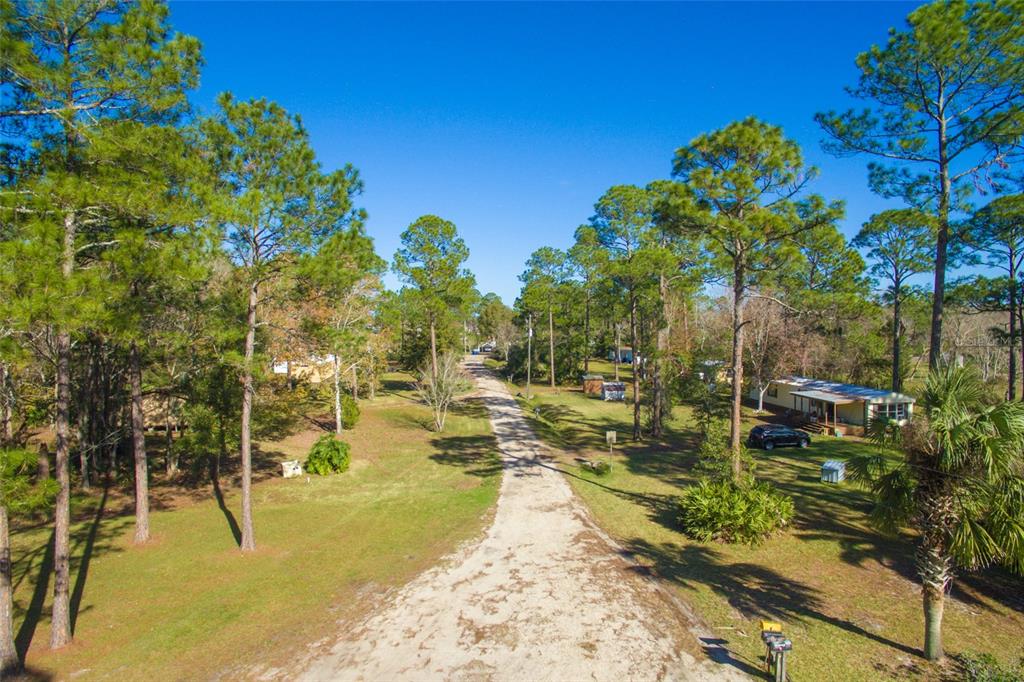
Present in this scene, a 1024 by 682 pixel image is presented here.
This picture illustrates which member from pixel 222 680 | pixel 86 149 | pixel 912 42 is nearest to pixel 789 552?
pixel 222 680

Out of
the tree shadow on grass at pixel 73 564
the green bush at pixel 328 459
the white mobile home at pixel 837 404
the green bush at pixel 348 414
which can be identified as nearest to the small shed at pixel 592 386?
the white mobile home at pixel 837 404

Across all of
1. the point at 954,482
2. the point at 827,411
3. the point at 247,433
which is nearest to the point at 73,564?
the point at 247,433

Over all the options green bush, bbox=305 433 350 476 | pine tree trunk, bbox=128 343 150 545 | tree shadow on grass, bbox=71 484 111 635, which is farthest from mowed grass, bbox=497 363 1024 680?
pine tree trunk, bbox=128 343 150 545

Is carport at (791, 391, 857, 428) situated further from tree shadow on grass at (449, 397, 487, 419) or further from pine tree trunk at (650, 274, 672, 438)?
tree shadow on grass at (449, 397, 487, 419)

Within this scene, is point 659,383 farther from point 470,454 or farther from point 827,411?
point 827,411

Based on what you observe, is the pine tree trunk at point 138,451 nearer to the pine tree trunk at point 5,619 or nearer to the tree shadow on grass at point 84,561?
the tree shadow on grass at point 84,561

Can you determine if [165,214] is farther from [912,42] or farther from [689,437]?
[689,437]
